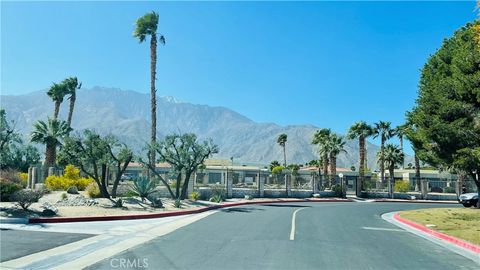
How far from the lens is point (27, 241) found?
39.4 ft

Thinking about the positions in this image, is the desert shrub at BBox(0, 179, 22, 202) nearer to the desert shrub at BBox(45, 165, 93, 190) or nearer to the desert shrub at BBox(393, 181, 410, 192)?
the desert shrub at BBox(45, 165, 93, 190)

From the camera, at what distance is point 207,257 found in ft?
33.6

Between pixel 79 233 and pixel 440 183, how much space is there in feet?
164

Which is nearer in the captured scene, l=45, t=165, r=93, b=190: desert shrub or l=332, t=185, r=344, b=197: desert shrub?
l=45, t=165, r=93, b=190: desert shrub

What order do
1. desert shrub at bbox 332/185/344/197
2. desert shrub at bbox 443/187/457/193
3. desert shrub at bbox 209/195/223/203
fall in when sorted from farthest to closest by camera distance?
desert shrub at bbox 443/187/457/193 < desert shrub at bbox 332/185/344/197 < desert shrub at bbox 209/195/223/203

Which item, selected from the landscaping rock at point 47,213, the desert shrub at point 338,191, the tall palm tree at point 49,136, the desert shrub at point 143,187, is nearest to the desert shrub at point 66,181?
the tall palm tree at point 49,136

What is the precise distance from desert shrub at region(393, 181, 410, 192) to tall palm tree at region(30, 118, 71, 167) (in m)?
39.2

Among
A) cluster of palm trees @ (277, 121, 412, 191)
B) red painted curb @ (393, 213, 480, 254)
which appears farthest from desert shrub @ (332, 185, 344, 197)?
red painted curb @ (393, 213, 480, 254)

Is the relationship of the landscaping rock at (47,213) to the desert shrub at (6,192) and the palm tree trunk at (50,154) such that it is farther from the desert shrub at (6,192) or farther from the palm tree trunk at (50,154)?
the palm tree trunk at (50,154)

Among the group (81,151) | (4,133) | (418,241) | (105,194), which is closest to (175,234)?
(418,241)

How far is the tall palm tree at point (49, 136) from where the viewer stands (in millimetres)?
40469

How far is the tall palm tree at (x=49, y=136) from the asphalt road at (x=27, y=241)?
→ 28461 mm

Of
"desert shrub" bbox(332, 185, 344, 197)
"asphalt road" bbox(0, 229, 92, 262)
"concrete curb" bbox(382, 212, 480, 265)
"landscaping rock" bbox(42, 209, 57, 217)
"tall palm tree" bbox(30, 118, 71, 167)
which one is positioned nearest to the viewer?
"asphalt road" bbox(0, 229, 92, 262)

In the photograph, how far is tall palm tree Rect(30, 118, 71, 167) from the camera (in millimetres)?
40469
